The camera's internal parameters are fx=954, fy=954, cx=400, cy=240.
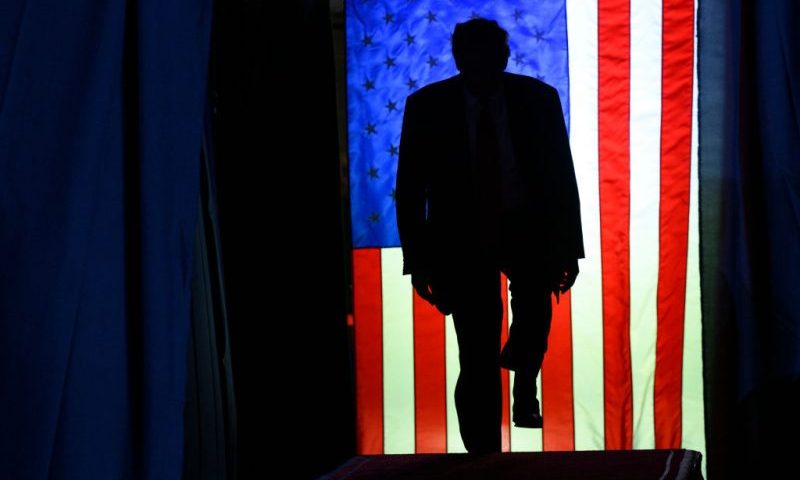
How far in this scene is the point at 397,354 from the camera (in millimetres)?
3021

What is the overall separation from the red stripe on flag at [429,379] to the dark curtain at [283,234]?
0.22m

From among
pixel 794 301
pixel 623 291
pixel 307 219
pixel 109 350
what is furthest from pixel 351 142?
pixel 109 350

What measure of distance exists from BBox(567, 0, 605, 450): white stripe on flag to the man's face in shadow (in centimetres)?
27

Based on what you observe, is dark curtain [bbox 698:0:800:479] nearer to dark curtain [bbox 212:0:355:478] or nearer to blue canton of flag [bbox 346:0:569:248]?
blue canton of flag [bbox 346:0:569:248]

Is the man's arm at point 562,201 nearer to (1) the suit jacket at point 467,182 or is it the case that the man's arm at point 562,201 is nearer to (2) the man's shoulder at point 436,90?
(1) the suit jacket at point 467,182

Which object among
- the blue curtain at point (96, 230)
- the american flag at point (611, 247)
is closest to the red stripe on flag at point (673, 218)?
the american flag at point (611, 247)

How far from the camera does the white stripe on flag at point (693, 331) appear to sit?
2.88 metres

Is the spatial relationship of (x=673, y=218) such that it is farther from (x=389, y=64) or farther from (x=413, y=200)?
(x=389, y=64)

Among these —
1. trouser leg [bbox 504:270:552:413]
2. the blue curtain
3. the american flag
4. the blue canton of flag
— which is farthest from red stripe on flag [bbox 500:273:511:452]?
the blue curtain

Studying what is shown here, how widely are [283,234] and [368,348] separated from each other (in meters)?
0.49

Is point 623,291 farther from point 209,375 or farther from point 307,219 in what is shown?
point 209,375

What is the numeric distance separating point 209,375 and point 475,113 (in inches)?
51.2

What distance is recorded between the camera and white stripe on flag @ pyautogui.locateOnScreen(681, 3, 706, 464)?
113 inches

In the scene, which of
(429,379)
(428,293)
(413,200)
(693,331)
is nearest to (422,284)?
(428,293)
